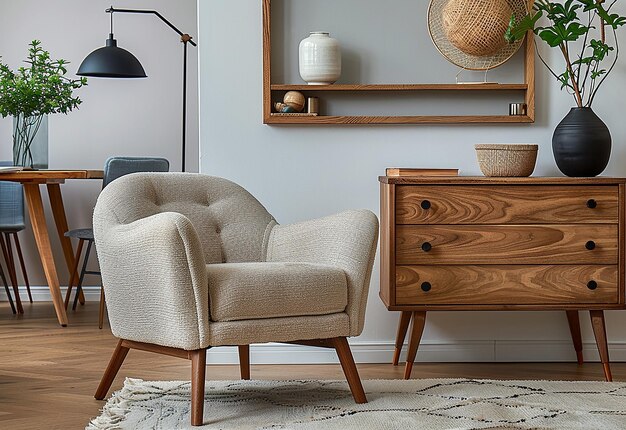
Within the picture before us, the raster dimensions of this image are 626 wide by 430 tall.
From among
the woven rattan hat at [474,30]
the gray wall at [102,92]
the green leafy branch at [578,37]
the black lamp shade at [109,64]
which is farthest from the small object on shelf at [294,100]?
the gray wall at [102,92]

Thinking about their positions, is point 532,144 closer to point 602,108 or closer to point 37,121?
point 602,108

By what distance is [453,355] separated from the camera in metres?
3.82

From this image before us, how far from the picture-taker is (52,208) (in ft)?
18.0

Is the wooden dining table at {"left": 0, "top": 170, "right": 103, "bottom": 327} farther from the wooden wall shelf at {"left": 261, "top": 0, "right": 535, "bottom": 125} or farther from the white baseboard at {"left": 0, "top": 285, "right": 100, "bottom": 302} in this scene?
the wooden wall shelf at {"left": 261, "top": 0, "right": 535, "bottom": 125}

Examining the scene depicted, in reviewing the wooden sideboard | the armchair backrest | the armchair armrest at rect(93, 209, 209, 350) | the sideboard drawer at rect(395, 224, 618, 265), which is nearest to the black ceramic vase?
the wooden sideboard

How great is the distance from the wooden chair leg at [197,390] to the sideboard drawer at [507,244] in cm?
94

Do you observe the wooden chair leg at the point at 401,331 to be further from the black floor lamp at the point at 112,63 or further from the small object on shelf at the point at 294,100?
the black floor lamp at the point at 112,63

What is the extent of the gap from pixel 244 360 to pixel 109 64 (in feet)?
8.15

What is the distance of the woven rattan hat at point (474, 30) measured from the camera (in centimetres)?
367

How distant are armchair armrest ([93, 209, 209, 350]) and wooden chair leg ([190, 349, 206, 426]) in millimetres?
45

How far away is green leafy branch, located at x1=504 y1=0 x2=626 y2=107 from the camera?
11.2 ft

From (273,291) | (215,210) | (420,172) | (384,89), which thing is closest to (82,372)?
(215,210)

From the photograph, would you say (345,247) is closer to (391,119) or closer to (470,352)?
(391,119)

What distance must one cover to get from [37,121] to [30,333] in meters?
1.23
